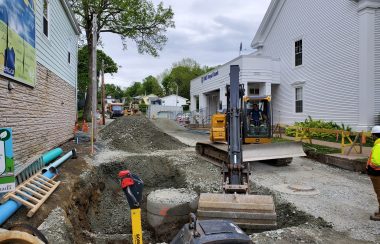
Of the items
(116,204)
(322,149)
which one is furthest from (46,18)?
(322,149)

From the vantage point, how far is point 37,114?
1066 centimetres

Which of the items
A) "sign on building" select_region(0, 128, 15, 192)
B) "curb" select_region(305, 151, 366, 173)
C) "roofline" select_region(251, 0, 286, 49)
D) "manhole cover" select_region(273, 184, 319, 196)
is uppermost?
"roofline" select_region(251, 0, 286, 49)

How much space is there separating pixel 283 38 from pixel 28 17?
726 inches

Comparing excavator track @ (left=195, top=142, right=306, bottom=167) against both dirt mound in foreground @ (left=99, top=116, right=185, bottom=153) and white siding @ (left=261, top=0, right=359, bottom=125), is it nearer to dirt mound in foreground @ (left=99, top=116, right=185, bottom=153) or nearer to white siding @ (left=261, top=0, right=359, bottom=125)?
dirt mound in foreground @ (left=99, top=116, right=185, bottom=153)

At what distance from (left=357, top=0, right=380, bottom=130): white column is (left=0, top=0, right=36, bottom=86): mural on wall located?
564 inches

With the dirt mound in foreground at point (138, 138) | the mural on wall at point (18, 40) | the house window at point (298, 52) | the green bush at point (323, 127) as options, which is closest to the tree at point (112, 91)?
the dirt mound in foreground at point (138, 138)

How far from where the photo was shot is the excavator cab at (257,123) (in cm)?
1250

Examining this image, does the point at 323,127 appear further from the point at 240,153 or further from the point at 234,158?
the point at 234,158

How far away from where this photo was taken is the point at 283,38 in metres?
24.0

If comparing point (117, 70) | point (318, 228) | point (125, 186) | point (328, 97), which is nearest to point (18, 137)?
point (125, 186)

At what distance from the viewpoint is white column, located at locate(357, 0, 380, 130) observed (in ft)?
54.2

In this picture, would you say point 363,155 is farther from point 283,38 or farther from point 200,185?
point 283,38

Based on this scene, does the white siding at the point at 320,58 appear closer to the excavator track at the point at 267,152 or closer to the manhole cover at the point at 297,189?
the excavator track at the point at 267,152

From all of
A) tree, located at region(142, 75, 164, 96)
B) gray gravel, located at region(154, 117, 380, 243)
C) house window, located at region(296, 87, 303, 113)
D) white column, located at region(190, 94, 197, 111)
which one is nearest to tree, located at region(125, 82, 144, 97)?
tree, located at region(142, 75, 164, 96)
